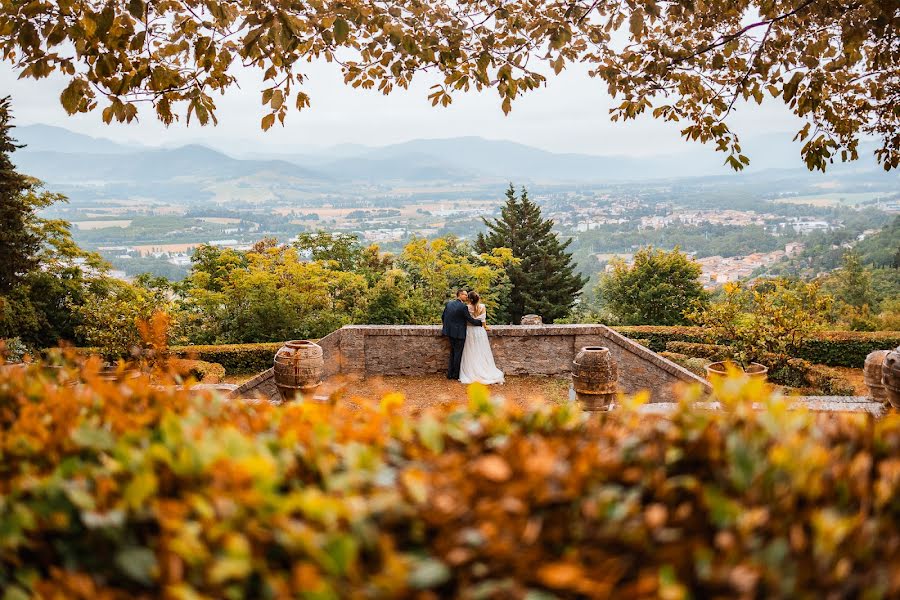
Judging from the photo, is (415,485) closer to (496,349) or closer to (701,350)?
(496,349)

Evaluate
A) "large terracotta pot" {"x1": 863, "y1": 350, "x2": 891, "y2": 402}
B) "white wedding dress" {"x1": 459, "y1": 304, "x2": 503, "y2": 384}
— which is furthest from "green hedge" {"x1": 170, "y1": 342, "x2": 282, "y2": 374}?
"large terracotta pot" {"x1": 863, "y1": 350, "x2": 891, "y2": 402}

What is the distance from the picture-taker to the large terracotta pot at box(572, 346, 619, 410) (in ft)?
27.4

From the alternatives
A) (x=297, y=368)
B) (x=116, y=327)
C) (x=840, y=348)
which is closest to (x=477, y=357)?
(x=297, y=368)

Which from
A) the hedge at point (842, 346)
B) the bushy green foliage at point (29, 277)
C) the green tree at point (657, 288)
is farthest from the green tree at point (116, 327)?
the green tree at point (657, 288)

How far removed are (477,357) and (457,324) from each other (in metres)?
0.69

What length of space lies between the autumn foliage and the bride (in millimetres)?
9094

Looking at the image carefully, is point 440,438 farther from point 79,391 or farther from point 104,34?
point 104,34

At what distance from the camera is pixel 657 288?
22266mm

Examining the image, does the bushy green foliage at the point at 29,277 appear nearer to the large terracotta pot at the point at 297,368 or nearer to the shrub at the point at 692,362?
the large terracotta pot at the point at 297,368

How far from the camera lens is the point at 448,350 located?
11.5 meters

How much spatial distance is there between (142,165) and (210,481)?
225m

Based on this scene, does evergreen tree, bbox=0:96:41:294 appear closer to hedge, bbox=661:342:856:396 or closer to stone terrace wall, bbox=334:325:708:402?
stone terrace wall, bbox=334:325:708:402

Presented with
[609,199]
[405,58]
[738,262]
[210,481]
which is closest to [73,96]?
[405,58]

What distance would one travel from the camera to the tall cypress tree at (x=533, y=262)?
30203mm
